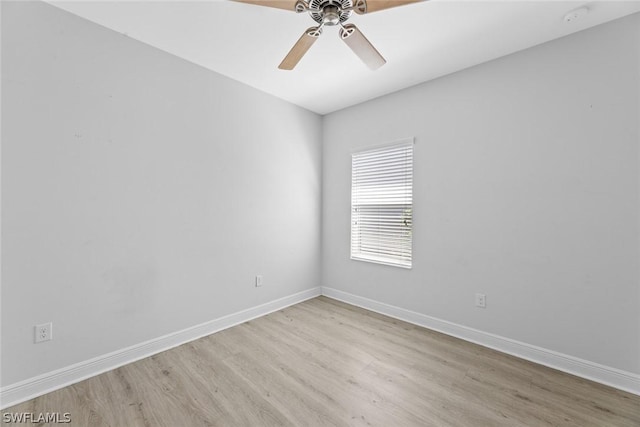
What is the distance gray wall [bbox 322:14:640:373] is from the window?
131 millimetres

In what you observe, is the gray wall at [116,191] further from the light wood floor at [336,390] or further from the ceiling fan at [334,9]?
the ceiling fan at [334,9]

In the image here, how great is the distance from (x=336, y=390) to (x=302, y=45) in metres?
2.30

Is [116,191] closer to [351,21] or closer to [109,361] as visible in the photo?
[109,361]

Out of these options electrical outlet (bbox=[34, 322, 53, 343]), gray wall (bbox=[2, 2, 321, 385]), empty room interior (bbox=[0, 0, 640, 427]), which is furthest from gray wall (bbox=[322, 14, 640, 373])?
electrical outlet (bbox=[34, 322, 53, 343])

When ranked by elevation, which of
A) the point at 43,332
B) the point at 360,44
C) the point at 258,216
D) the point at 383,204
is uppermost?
the point at 360,44

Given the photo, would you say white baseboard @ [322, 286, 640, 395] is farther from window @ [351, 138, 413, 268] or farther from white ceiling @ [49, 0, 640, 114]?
white ceiling @ [49, 0, 640, 114]

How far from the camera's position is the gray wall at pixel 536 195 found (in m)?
1.88

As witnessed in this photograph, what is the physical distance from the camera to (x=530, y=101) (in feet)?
7.26

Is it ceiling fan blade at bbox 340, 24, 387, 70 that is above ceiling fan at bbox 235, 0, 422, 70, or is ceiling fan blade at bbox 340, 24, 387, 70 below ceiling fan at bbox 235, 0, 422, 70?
below

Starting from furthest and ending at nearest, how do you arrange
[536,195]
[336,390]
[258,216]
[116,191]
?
1. [258,216]
2. [536,195]
3. [116,191]
4. [336,390]

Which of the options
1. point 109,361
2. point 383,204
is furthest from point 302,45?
point 109,361

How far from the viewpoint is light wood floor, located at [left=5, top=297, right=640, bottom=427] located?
1579mm

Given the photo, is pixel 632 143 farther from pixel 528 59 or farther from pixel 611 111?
pixel 528 59

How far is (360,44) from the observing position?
1.71 m
